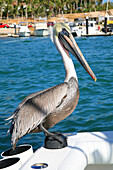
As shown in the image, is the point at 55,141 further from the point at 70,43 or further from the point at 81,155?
the point at 70,43

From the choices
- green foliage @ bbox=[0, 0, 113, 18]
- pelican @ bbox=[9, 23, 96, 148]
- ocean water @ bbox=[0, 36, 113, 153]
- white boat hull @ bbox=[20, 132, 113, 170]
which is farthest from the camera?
green foliage @ bbox=[0, 0, 113, 18]

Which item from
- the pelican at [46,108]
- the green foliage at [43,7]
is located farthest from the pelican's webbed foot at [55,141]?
the green foliage at [43,7]

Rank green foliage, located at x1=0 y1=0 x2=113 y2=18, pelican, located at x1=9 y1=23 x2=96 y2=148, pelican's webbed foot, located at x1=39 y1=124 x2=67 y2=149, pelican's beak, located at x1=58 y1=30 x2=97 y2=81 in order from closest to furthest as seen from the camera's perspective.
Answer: pelican's webbed foot, located at x1=39 y1=124 x2=67 y2=149
pelican, located at x1=9 y1=23 x2=96 y2=148
pelican's beak, located at x1=58 y1=30 x2=97 y2=81
green foliage, located at x1=0 y1=0 x2=113 y2=18

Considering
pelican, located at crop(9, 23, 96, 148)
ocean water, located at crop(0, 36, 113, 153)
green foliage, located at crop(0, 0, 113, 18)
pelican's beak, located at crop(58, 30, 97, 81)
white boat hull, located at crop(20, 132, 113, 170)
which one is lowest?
ocean water, located at crop(0, 36, 113, 153)

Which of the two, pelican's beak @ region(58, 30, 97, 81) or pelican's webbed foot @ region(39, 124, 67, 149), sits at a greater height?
pelican's beak @ region(58, 30, 97, 81)

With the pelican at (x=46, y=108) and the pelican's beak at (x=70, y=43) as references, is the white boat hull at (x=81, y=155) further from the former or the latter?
the pelican's beak at (x=70, y=43)

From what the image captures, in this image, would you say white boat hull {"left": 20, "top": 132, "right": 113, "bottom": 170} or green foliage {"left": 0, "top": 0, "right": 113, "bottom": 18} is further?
green foliage {"left": 0, "top": 0, "right": 113, "bottom": 18}

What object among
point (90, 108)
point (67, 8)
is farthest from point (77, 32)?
point (67, 8)

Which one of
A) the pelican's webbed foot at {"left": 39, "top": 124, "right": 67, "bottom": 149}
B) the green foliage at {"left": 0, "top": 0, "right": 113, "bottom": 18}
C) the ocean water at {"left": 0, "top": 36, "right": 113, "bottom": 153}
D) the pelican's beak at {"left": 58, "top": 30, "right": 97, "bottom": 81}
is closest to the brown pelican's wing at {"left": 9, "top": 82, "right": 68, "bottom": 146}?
the pelican's webbed foot at {"left": 39, "top": 124, "right": 67, "bottom": 149}

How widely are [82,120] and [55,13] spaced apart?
236ft

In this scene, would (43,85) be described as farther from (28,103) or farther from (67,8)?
(67,8)

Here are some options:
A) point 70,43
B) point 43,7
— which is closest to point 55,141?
point 70,43

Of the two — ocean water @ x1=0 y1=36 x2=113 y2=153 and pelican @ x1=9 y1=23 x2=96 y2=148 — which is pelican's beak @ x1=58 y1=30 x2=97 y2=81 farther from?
ocean water @ x1=0 y1=36 x2=113 y2=153

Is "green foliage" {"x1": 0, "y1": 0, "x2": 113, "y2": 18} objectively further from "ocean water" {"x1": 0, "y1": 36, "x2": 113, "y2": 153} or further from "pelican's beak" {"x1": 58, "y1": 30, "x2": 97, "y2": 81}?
"pelican's beak" {"x1": 58, "y1": 30, "x2": 97, "y2": 81}
